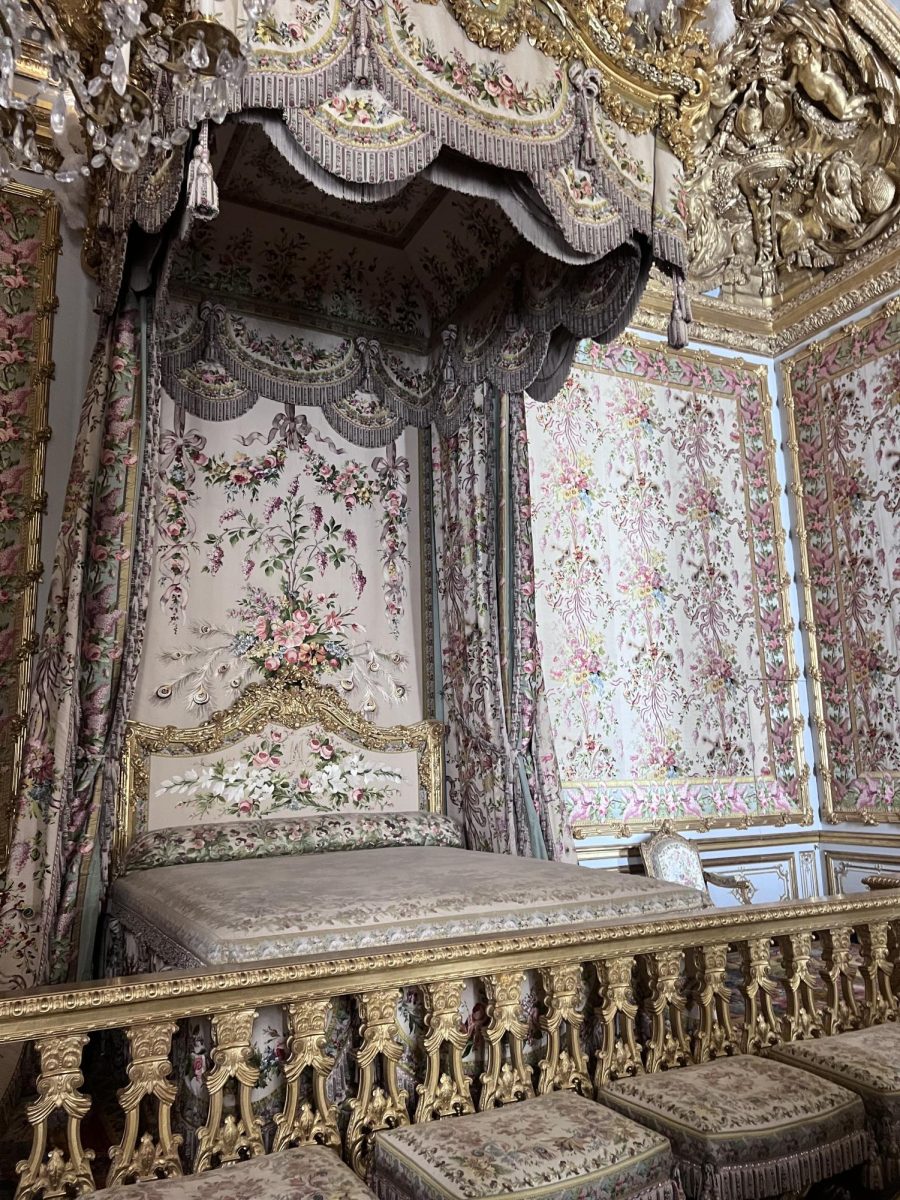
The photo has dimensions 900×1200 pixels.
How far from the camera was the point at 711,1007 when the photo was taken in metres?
2.00

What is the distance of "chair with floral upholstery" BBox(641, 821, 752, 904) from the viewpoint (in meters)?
4.11

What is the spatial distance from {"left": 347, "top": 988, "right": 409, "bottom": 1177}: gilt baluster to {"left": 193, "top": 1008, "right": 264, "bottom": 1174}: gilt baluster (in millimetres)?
176

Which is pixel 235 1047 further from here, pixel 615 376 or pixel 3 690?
pixel 615 376

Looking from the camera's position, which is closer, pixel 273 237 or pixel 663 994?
pixel 663 994

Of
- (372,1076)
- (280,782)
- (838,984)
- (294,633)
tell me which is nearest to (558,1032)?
(372,1076)

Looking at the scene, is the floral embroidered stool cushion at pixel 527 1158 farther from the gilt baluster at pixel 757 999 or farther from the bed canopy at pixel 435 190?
the bed canopy at pixel 435 190

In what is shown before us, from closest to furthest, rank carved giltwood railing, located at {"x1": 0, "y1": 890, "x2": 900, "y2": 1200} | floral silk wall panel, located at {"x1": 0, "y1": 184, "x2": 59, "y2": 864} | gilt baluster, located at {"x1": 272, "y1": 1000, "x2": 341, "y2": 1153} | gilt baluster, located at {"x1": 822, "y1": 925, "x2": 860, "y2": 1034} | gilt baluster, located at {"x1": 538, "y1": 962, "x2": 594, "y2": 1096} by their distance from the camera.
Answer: carved giltwood railing, located at {"x1": 0, "y1": 890, "x2": 900, "y2": 1200} → gilt baluster, located at {"x1": 272, "y1": 1000, "x2": 341, "y2": 1153} → gilt baluster, located at {"x1": 538, "y1": 962, "x2": 594, "y2": 1096} → gilt baluster, located at {"x1": 822, "y1": 925, "x2": 860, "y2": 1034} → floral silk wall panel, located at {"x1": 0, "y1": 184, "x2": 59, "y2": 864}

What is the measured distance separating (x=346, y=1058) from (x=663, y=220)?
2.34 m

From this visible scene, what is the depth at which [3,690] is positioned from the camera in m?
3.08

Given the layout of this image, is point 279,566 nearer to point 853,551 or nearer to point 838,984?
point 838,984

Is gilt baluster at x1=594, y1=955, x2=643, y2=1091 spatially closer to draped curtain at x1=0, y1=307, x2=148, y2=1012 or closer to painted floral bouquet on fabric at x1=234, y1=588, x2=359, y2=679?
draped curtain at x1=0, y1=307, x2=148, y2=1012

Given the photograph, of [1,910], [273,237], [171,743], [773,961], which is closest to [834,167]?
[273,237]

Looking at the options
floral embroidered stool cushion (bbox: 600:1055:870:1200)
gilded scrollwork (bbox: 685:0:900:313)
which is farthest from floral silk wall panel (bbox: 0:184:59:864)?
gilded scrollwork (bbox: 685:0:900:313)

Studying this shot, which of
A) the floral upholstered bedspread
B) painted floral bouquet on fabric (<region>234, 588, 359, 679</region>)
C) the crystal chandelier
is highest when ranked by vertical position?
the crystal chandelier
